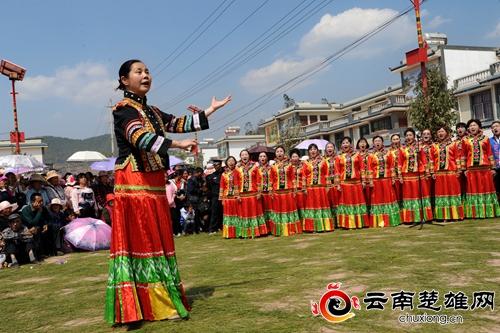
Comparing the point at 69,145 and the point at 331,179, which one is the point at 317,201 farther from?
the point at 69,145

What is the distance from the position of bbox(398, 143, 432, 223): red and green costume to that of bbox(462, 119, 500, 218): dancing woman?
0.77 meters

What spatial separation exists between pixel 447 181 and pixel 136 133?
23.5 feet

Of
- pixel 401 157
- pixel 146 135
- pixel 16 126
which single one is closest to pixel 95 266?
pixel 146 135

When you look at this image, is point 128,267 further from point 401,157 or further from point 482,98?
point 482,98

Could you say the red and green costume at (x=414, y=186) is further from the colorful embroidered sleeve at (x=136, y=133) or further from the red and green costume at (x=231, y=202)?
the colorful embroidered sleeve at (x=136, y=133)

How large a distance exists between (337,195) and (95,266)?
5.10m

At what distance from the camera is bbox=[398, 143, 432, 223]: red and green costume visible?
9.08 m

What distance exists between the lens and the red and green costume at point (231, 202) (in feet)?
32.8

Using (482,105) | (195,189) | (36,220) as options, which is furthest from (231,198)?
(482,105)

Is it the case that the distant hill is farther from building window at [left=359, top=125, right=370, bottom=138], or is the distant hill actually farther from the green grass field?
the green grass field

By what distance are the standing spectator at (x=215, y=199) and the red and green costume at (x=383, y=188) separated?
3740 millimetres

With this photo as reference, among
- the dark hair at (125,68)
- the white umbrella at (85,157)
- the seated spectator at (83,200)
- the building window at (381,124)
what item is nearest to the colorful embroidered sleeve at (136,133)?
the dark hair at (125,68)

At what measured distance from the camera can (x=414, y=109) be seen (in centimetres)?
2117

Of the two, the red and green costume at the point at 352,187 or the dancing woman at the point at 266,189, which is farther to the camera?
the dancing woman at the point at 266,189
